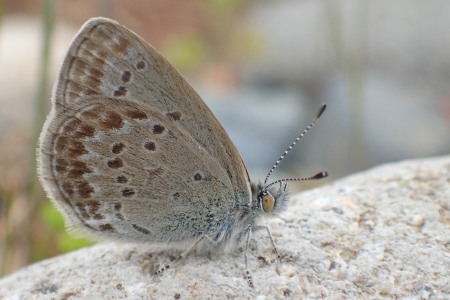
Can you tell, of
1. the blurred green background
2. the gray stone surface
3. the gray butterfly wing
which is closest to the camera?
the gray stone surface

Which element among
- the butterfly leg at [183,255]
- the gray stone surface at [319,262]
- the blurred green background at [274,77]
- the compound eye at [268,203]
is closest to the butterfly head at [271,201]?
the compound eye at [268,203]

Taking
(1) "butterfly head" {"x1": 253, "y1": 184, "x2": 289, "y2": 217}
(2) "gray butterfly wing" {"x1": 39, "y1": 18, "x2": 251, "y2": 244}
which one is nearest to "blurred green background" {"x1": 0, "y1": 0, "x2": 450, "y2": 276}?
(2) "gray butterfly wing" {"x1": 39, "y1": 18, "x2": 251, "y2": 244}

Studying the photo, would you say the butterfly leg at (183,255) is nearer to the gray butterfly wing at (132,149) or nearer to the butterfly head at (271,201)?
the gray butterfly wing at (132,149)

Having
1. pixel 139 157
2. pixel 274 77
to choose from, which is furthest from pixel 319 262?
pixel 274 77

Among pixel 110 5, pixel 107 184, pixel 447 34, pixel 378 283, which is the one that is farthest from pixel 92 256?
pixel 447 34

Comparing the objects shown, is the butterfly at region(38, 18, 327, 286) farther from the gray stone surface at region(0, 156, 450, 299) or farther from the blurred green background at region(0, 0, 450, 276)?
the blurred green background at region(0, 0, 450, 276)

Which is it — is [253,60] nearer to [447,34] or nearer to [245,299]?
[447,34]

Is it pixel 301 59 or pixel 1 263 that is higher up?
pixel 301 59
